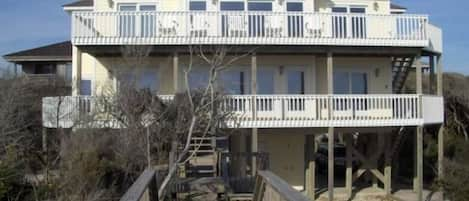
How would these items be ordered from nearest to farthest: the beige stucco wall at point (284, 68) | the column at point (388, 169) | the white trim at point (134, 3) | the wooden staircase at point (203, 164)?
the wooden staircase at point (203, 164) < the column at point (388, 169) < the beige stucco wall at point (284, 68) < the white trim at point (134, 3)

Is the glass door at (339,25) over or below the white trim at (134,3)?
below

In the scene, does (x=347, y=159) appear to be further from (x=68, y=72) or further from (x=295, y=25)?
(x=68, y=72)

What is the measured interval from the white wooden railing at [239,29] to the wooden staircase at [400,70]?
2.81m

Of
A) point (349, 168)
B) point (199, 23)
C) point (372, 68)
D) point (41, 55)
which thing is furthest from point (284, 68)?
point (41, 55)

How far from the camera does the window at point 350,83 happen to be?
22609 millimetres

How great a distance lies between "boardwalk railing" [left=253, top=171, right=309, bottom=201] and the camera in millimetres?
5141

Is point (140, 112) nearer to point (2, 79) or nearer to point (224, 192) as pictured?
point (224, 192)

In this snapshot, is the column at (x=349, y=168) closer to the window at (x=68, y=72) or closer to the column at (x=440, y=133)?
the column at (x=440, y=133)

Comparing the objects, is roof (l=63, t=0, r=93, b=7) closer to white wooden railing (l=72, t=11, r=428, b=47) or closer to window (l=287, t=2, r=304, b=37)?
white wooden railing (l=72, t=11, r=428, b=47)

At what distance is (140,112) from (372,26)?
1079 centimetres

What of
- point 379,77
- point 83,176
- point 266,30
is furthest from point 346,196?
point 83,176

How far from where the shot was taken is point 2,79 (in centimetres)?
2367

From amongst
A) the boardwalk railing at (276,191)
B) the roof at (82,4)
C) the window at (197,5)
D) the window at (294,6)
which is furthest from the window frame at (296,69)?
the boardwalk railing at (276,191)

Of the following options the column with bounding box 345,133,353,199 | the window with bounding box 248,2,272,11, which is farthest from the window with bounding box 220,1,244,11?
the column with bounding box 345,133,353,199
